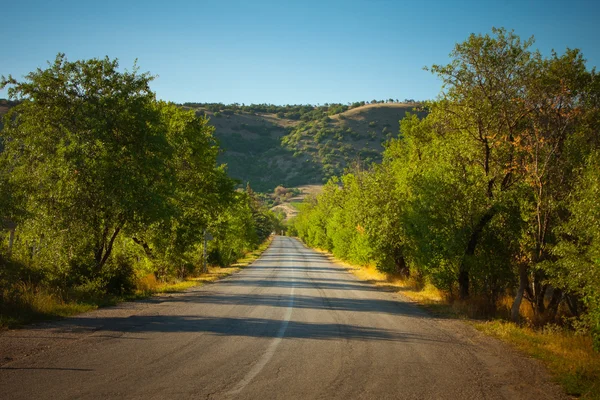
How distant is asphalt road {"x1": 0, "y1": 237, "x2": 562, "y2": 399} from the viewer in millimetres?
6258

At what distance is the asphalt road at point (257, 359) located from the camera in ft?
20.5

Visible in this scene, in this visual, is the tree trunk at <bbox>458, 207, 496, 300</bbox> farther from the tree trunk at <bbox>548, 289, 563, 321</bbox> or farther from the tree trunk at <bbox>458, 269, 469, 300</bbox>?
the tree trunk at <bbox>548, 289, 563, 321</bbox>

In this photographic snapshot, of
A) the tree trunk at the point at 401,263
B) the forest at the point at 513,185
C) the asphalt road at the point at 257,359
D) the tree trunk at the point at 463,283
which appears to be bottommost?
the tree trunk at the point at 401,263

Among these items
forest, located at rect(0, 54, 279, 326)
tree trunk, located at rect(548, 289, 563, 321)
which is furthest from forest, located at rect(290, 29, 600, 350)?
forest, located at rect(0, 54, 279, 326)

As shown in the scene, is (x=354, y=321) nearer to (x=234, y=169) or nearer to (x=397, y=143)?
(x=397, y=143)

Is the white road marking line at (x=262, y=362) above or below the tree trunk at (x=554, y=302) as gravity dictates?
above

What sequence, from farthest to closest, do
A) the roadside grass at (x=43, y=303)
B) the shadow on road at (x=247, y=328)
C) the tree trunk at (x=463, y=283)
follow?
the tree trunk at (x=463, y=283) < the roadside grass at (x=43, y=303) < the shadow on road at (x=247, y=328)

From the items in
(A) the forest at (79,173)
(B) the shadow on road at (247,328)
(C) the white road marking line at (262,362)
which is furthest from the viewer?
(A) the forest at (79,173)

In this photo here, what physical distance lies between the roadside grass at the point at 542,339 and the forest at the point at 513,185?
13.8 inches

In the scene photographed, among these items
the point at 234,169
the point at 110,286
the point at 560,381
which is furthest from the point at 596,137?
the point at 234,169

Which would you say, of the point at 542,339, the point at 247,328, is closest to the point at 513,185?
the point at 542,339

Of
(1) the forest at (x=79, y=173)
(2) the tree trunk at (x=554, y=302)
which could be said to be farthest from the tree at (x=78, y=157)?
(2) the tree trunk at (x=554, y=302)

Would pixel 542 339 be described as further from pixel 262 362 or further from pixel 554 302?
pixel 262 362

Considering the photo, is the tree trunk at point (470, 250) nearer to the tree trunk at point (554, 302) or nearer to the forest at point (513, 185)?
the forest at point (513, 185)
